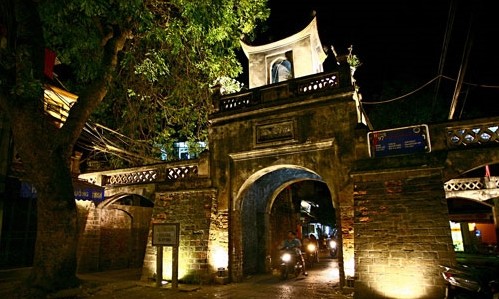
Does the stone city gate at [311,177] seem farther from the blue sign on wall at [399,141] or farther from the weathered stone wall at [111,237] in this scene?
the weathered stone wall at [111,237]

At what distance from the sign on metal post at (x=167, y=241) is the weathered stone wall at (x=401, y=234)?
474cm

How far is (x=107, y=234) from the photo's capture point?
556 inches

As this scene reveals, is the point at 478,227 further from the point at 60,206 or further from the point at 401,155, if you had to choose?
the point at 60,206

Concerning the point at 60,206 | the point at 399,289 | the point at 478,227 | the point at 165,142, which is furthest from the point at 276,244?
the point at 478,227

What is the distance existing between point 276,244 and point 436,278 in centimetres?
833

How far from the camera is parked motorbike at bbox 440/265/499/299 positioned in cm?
520

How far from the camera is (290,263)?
1136cm

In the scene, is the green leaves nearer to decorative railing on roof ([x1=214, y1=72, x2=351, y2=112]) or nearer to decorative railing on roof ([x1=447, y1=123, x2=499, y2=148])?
decorative railing on roof ([x1=214, y1=72, x2=351, y2=112])

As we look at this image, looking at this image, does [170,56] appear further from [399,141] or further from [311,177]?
[399,141]

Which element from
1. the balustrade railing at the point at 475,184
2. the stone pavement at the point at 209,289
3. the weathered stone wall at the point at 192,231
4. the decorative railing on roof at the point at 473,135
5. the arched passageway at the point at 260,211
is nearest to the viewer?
the decorative railing on roof at the point at 473,135

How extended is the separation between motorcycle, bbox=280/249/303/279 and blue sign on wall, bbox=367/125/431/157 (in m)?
4.64

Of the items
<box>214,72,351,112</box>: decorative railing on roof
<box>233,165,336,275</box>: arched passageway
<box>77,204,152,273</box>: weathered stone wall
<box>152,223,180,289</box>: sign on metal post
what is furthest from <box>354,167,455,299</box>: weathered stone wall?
<box>77,204,152,273</box>: weathered stone wall

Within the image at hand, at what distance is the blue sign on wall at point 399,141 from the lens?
8.52 metres

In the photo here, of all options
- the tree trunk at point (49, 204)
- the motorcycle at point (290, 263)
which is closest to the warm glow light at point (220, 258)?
the motorcycle at point (290, 263)
